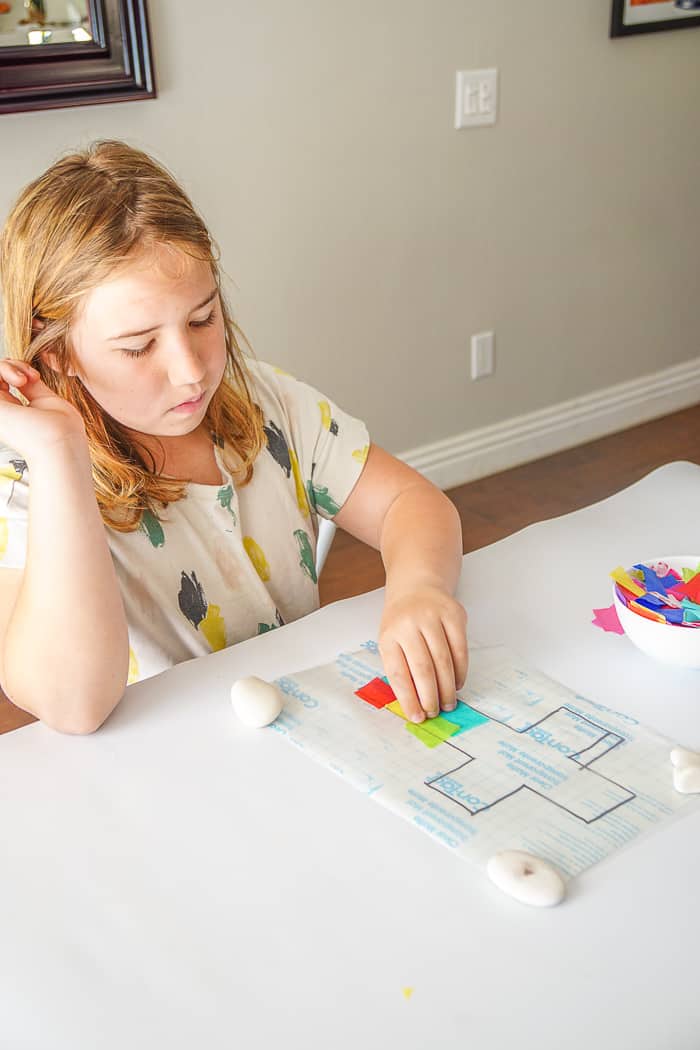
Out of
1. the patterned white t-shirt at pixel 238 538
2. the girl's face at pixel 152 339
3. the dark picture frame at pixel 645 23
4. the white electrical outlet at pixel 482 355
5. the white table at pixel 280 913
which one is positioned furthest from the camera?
the white electrical outlet at pixel 482 355

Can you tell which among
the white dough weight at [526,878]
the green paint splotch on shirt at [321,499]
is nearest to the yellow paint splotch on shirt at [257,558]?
the green paint splotch on shirt at [321,499]

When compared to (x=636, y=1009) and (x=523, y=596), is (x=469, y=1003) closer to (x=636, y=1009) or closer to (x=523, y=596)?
(x=636, y=1009)

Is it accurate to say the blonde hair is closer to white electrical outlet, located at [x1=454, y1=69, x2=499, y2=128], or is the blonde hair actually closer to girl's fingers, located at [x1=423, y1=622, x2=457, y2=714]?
girl's fingers, located at [x1=423, y1=622, x2=457, y2=714]

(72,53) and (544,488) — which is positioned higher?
(72,53)

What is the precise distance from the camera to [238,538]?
1209 mm

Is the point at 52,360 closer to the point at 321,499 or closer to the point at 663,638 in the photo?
the point at 321,499

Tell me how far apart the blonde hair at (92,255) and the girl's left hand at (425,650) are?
0.97 feet

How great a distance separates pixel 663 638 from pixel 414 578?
23 cm

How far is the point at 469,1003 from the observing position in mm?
626

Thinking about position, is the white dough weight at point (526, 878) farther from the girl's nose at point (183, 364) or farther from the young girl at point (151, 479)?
the girl's nose at point (183, 364)

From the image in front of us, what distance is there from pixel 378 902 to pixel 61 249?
2.11 feet

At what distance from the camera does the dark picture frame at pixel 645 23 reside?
282 cm

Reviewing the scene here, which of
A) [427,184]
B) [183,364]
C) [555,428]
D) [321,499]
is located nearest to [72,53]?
[427,184]

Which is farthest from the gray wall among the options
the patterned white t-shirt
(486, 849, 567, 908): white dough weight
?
(486, 849, 567, 908): white dough weight
